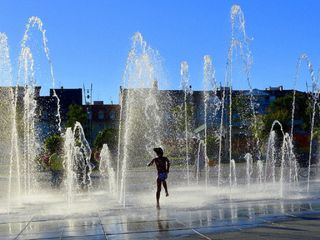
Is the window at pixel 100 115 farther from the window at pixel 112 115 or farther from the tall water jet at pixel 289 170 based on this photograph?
the tall water jet at pixel 289 170

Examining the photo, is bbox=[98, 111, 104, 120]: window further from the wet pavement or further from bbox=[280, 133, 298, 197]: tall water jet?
the wet pavement

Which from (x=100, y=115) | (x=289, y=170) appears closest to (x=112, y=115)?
(x=100, y=115)

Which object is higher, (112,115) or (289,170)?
(112,115)

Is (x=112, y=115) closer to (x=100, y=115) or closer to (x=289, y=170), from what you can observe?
(x=100, y=115)

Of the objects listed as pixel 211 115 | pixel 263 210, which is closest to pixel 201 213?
pixel 263 210

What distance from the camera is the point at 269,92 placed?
83.8 metres

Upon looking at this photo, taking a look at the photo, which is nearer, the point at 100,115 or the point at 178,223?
the point at 178,223

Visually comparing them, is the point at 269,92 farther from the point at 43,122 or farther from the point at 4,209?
the point at 4,209

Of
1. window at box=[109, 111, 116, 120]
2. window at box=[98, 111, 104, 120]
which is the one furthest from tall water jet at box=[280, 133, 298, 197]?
window at box=[98, 111, 104, 120]

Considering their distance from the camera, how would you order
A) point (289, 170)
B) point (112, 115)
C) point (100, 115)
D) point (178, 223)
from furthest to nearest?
1. point (100, 115)
2. point (112, 115)
3. point (289, 170)
4. point (178, 223)

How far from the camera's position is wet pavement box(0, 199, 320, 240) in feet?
25.7

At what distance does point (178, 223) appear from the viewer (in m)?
8.97

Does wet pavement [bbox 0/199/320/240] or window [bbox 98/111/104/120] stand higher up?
window [bbox 98/111/104/120]

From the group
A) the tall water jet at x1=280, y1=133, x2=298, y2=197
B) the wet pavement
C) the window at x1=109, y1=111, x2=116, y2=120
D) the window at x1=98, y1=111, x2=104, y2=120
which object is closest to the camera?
the wet pavement
